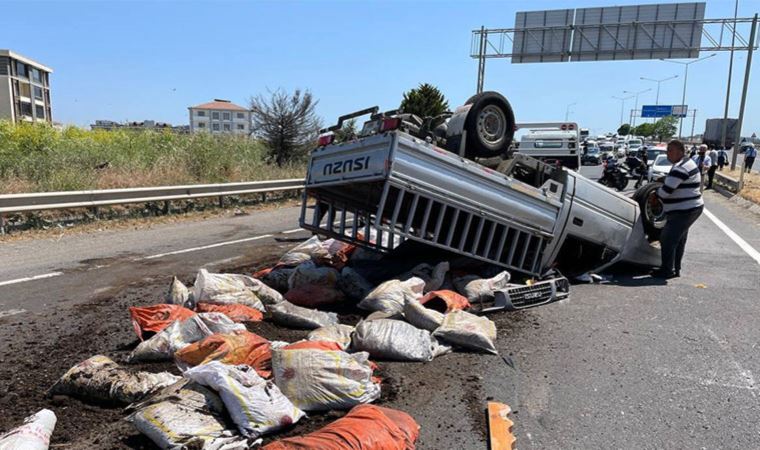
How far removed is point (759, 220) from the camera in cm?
1270

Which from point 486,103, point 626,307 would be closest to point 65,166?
point 486,103

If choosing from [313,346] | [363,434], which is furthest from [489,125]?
[363,434]

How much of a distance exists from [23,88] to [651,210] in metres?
95.1

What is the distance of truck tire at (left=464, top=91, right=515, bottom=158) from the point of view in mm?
6031

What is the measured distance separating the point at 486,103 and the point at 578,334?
9.02 feet

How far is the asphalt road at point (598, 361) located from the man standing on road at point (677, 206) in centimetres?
31

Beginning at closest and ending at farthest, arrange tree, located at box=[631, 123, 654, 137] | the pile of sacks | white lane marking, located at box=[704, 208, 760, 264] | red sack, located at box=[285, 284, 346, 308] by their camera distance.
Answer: the pile of sacks → red sack, located at box=[285, 284, 346, 308] → white lane marking, located at box=[704, 208, 760, 264] → tree, located at box=[631, 123, 654, 137]

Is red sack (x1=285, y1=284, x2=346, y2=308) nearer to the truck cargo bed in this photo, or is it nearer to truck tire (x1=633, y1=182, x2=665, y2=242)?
the truck cargo bed

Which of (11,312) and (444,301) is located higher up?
(444,301)

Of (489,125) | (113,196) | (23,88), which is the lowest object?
(113,196)

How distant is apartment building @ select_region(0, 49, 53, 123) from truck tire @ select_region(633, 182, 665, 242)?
7488cm

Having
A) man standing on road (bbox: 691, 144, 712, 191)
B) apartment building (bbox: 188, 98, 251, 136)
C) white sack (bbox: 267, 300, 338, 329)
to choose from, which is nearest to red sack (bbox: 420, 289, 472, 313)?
white sack (bbox: 267, 300, 338, 329)

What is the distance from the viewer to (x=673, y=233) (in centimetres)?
658

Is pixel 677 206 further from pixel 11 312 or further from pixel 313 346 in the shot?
pixel 11 312
